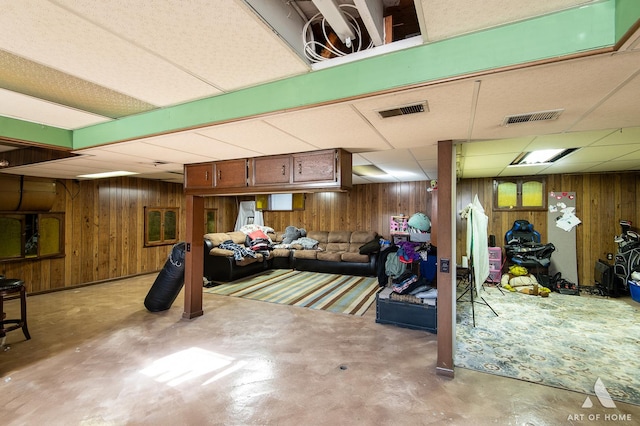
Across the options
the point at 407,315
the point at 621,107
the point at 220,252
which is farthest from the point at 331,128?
the point at 220,252

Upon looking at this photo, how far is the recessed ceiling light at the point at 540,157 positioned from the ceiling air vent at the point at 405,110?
2.78 metres

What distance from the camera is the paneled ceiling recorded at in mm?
1205

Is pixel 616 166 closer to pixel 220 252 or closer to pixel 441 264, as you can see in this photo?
pixel 441 264

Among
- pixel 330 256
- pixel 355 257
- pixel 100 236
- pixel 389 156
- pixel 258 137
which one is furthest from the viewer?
pixel 330 256

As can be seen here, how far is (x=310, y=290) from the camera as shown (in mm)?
5484

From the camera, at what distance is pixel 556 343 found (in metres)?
3.21

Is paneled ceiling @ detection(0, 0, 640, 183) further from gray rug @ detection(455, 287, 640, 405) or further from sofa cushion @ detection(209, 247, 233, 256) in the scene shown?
sofa cushion @ detection(209, 247, 233, 256)

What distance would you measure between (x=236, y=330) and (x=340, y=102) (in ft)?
9.99

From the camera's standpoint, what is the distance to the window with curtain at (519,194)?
5.86 m

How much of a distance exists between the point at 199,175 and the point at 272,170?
1205 mm

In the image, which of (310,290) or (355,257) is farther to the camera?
(355,257)

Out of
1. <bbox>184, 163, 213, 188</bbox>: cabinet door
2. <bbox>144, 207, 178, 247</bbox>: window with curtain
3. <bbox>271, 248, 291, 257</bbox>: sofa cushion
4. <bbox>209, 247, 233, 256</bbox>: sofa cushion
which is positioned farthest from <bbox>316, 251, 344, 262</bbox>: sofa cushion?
<bbox>184, 163, 213, 188</bbox>: cabinet door

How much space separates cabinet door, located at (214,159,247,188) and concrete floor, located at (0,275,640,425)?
1.81 metres

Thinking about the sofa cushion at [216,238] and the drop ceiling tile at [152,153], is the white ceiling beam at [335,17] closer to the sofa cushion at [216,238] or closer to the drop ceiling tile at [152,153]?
the drop ceiling tile at [152,153]
